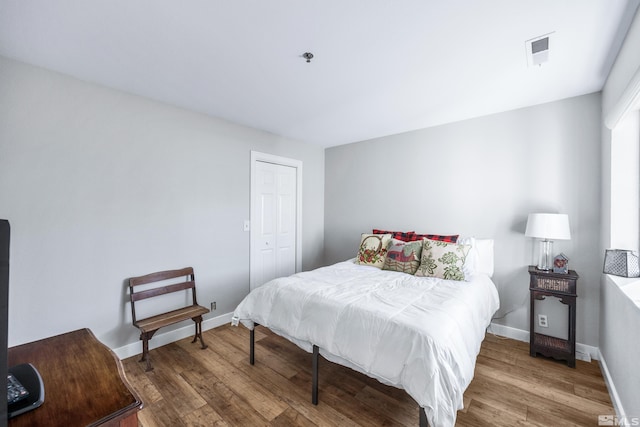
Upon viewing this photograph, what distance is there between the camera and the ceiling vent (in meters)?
1.72

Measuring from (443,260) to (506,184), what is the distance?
3.72 ft

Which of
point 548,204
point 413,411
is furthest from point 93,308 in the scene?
point 548,204

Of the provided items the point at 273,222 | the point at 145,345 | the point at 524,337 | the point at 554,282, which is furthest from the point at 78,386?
the point at 524,337

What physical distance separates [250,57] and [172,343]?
9.17 ft

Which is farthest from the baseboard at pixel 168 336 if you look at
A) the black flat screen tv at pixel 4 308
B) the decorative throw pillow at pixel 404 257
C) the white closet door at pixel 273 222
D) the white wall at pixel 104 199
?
the black flat screen tv at pixel 4 308

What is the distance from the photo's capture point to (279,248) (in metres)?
3.91

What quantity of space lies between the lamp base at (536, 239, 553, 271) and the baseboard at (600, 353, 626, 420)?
0.81 meters

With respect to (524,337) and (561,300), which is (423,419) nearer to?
(561,300)

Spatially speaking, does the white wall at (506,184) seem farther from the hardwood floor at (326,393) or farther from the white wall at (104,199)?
the white wall at (104,199)

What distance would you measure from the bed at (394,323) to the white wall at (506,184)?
0.58 metres

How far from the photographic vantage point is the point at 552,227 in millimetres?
2383

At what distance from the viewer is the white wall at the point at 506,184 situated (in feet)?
8.23

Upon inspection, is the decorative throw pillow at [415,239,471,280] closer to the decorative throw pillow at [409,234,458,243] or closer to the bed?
the bed

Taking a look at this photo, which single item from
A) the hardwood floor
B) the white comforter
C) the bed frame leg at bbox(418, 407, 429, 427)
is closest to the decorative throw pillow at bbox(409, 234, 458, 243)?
the white comforter
